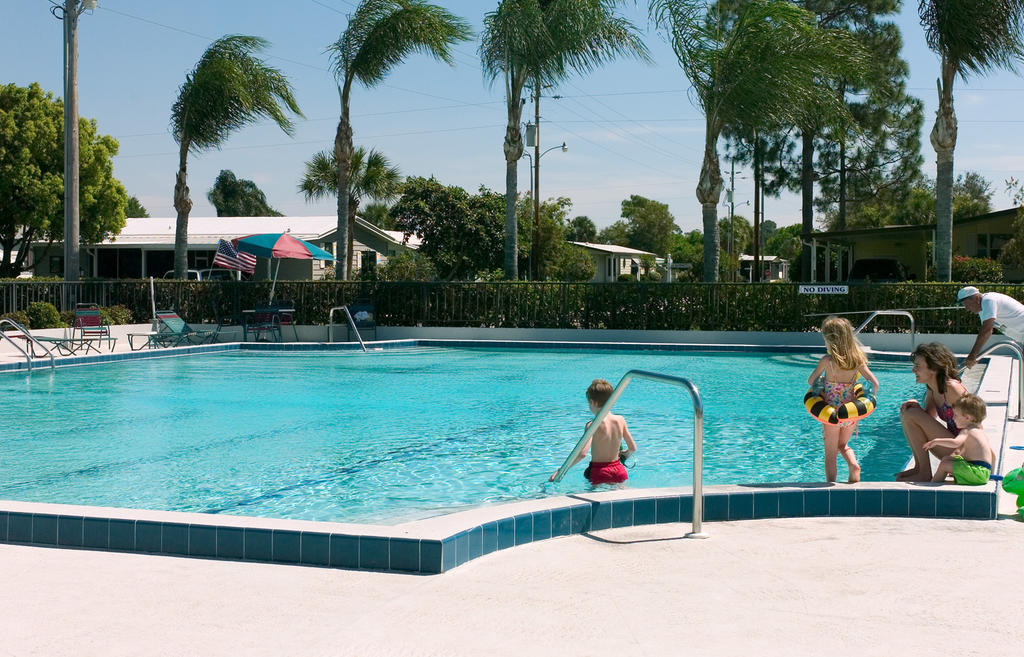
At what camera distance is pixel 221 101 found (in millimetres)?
26328

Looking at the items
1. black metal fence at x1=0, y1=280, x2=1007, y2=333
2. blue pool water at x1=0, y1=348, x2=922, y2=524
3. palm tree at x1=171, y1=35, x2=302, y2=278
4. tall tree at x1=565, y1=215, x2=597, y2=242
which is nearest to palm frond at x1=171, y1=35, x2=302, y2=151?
palm tree at x1=171, y1=35, x2=302, y2=278

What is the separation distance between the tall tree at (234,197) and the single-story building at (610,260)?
40.0 metres

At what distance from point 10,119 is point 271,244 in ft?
63.0

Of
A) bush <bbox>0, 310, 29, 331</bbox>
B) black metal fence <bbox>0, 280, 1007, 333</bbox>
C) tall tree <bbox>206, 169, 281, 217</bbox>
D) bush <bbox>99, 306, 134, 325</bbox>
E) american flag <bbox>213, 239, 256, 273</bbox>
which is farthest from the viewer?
tall tree <bbox>206, 169, 281, 217</bbox>

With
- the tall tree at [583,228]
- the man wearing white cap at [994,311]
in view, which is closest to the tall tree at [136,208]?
the tall tree at [583,228]

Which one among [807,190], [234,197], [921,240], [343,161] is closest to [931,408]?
[343,161]

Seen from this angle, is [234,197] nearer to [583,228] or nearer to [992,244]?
[583,228]

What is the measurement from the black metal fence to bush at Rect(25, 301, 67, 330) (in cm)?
115

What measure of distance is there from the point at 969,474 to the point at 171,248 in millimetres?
38886

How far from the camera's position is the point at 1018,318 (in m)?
9.72

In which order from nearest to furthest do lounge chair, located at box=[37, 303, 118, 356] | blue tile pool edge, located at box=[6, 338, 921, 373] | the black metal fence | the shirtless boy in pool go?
the shirtless boy in pool, lounge chair, located at box=[37, 303, 118, 356], blue tile pool edge, located at box=[6, 338, 921, 373], the black metal fence

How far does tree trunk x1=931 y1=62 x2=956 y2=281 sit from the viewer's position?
21.6 meters

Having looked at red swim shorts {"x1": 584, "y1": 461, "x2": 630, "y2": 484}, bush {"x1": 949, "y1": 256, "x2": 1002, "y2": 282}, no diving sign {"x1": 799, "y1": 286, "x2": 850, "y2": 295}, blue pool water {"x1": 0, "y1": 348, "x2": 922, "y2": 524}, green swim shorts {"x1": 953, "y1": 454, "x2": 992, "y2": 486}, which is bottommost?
blue pool water {"x1": 0, "y1": 348, "x2": 922, "y2": 524}

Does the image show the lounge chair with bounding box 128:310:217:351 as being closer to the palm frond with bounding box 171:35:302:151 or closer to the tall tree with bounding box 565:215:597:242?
the palm frond with bounding box 171:35:302:151
